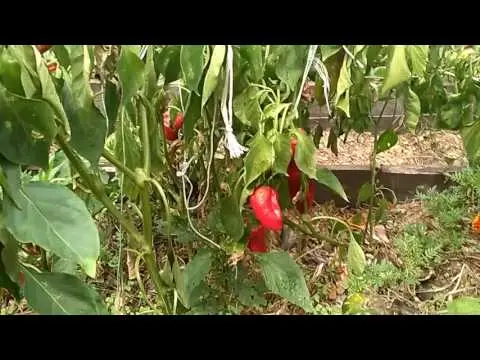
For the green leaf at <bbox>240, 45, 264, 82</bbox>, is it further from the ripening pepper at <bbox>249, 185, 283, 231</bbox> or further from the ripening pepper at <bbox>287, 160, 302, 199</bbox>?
the ripening pepper at <bbox>287, 160, 302, 199</bbox>

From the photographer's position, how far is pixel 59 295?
2.22ft

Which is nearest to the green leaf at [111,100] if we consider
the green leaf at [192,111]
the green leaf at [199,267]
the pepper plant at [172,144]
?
the pepper plant at [172,144]

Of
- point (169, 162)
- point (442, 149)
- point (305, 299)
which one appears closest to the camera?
point (305, 299)

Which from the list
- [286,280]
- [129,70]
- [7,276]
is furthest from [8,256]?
[286,280]

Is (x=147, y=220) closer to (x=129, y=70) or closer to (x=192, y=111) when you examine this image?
(x=192, y=111)

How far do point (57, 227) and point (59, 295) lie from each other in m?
0.10

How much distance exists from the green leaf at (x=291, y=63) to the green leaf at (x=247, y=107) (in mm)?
116
